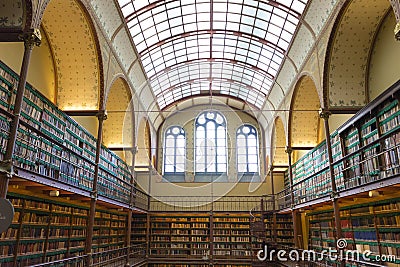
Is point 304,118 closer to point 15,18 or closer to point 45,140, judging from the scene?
point 45,140

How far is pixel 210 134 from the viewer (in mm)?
22438

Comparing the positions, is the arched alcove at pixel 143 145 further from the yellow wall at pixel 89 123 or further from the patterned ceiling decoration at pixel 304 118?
the patterned ceiling decoration at pixel 304 118

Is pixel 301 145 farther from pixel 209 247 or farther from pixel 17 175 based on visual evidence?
pixel 17 175

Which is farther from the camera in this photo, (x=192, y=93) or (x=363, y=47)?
(x=192, y=93)

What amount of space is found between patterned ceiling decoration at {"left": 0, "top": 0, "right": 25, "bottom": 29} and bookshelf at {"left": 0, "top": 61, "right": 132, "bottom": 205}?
32.3 inches

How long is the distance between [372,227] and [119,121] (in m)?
10.7

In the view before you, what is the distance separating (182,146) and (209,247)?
296 inches

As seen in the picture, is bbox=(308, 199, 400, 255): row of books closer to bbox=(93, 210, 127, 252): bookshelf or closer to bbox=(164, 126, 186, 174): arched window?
bbox=(93, 210, 127, 252): bookshelf

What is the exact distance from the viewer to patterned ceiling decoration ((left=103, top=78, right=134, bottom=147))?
48.0ft

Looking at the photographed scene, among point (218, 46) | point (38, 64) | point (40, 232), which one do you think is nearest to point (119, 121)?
point (38, 64)

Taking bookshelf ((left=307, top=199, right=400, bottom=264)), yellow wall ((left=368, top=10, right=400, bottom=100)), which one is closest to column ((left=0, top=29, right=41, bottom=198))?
bookshelf ((left=307, top=199, right=400, bottom=264))

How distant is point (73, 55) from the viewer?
10.4 meters

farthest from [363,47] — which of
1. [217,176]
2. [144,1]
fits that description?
[217,176]

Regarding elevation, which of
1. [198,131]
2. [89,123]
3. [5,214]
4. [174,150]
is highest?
[198,131]
